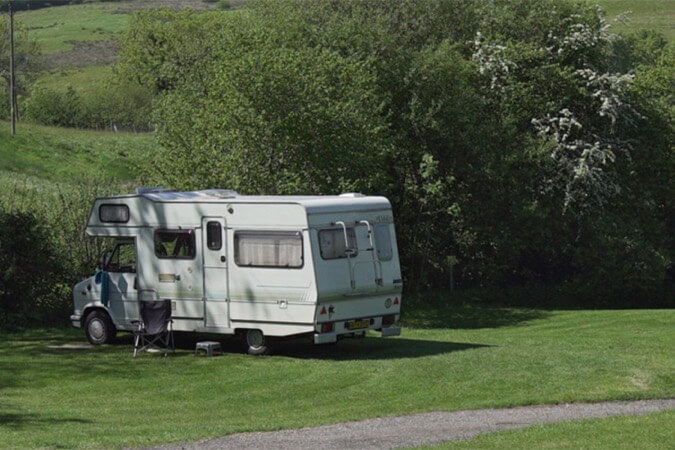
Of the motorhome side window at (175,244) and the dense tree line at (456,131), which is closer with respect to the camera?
the motorhome side window at (175,244)

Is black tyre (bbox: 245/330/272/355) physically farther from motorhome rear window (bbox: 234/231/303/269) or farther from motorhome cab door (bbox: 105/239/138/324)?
motorhome cab door (bbox: 105/239/138/324)

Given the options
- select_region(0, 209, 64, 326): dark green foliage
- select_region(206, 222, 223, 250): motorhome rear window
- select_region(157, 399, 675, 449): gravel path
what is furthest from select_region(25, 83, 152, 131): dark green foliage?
select_region(157, 399, 675, 449): gravel path

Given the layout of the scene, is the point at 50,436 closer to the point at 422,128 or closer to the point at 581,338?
the point at 581,338

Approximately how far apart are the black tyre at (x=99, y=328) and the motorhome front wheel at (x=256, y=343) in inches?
142

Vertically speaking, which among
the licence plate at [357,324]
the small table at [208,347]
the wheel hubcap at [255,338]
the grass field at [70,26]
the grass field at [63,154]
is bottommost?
the small table at [208,347]

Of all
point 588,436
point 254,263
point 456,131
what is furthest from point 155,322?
point 456,131

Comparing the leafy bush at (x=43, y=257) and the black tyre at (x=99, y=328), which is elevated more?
the leafy bush at (x=43, y=257)

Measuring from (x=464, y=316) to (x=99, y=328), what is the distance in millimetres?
16097

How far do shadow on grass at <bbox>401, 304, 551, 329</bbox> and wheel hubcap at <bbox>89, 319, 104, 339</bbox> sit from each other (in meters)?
11.7

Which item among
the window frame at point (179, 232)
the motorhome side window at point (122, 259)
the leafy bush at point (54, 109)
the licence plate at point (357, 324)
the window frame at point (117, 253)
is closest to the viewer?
the licence plate at point (357, 324)

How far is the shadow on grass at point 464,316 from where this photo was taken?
3591 centimetres

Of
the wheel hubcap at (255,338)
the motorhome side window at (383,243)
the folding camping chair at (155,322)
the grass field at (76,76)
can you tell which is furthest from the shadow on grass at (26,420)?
the grass field at (76,76)

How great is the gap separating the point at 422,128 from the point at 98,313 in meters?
17.3

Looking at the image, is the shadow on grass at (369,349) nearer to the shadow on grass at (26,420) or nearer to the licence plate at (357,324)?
the licence plate at (357,324)
